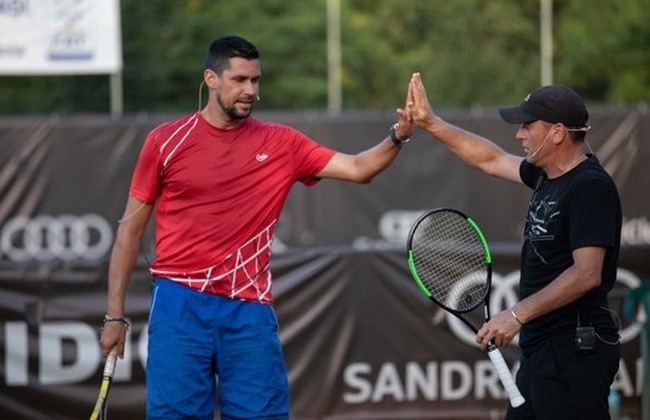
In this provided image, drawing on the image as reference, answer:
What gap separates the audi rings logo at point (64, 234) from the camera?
15.3 metres

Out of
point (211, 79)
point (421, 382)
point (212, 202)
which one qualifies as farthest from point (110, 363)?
point (421, 382)

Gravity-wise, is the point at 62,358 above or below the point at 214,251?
below

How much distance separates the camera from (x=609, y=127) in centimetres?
1655

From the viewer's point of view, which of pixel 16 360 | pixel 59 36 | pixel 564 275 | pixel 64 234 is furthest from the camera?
pixel 59 36

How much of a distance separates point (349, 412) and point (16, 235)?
22.1 feet

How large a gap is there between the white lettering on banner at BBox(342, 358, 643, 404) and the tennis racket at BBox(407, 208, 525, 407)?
6.33 ft

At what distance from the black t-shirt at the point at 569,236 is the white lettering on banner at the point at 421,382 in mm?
3482

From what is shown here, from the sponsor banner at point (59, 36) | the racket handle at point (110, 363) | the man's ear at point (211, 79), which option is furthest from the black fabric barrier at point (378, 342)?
the sponsor banner at point (59, 36)

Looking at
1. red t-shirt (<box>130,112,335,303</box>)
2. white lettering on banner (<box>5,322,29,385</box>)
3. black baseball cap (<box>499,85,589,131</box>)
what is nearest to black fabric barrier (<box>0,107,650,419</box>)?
white lettering on banner (<box>5,322,29,385</box>)

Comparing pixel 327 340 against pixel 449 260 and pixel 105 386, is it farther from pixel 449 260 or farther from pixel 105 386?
pixel 105 386

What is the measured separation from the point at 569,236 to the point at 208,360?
5.97ft

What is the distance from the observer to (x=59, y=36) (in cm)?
1622

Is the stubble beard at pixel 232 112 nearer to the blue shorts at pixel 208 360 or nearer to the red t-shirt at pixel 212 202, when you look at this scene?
the red t-shirt at pixel 212 202

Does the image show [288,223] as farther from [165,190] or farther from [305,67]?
[165,190]
